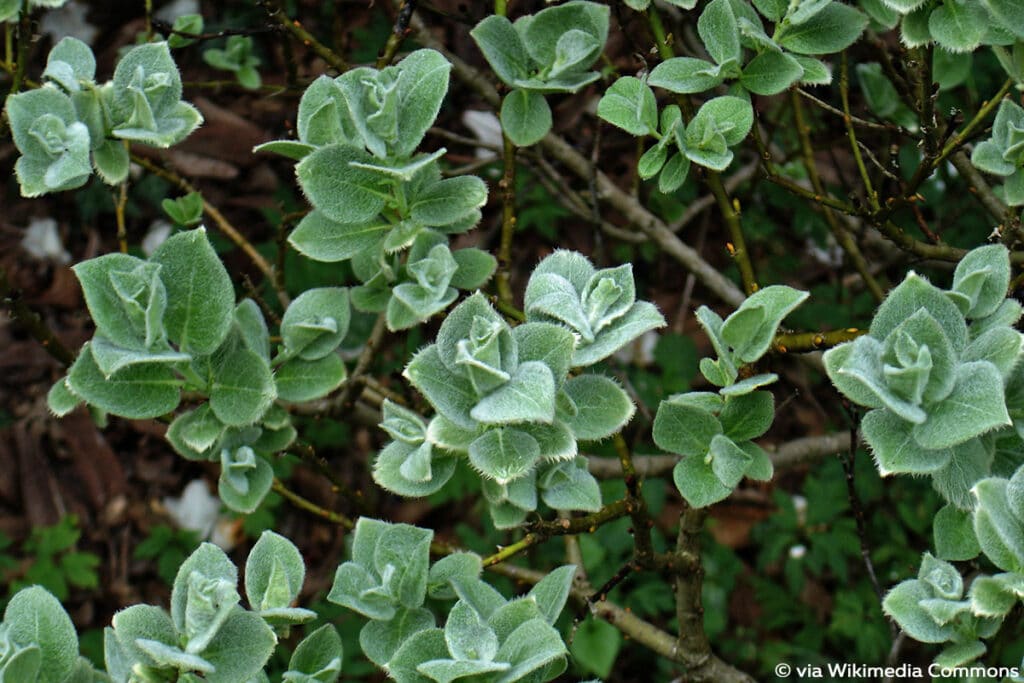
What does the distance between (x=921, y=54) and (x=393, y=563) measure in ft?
4.01

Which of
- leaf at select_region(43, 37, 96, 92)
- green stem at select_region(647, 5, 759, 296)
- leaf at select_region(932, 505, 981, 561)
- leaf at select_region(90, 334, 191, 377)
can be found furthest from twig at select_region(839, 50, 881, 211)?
leaf at select_region(43, 37, 96, 92)

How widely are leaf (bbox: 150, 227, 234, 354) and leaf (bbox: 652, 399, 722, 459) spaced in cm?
63

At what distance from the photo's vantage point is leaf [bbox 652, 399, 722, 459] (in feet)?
4.59

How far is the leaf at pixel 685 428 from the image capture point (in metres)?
1.40

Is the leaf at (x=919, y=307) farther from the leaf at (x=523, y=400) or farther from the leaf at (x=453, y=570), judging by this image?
the leaf at (x=453, y=570)

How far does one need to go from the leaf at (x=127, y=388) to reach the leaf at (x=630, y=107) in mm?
766

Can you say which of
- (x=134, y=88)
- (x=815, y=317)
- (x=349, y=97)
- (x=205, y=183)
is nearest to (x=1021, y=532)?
(x=349, y=97)

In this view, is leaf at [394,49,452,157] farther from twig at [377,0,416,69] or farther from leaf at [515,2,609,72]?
A: twig at [377,0,416,69]

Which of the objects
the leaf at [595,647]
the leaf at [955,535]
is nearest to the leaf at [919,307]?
the leaf at [955,535]

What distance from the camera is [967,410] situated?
1.19 meters

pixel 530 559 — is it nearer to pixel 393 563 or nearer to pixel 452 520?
pixel 452 520

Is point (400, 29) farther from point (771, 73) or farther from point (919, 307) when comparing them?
point (919, 307)

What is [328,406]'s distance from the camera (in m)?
2.34

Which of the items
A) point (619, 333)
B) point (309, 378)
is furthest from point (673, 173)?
point (309, 378)
